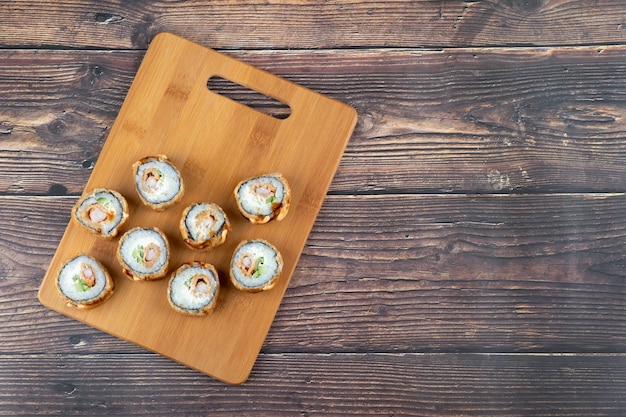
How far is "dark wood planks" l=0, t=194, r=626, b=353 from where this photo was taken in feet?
5.92

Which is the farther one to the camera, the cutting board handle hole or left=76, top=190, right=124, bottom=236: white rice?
the cutting board handle hole

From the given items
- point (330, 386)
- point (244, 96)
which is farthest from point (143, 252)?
point (330, 386)

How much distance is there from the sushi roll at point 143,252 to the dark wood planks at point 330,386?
30 cm

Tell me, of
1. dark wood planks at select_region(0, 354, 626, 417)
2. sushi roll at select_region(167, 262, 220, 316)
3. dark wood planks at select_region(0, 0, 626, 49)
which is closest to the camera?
sushi roll at select_region(167, 262, 220, 316)

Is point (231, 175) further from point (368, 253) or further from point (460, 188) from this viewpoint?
point (460, 188)

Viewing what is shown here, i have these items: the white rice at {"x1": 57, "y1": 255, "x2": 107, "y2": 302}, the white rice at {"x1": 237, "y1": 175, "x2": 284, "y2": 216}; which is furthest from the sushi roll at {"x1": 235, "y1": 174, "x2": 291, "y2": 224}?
the white rice at {"x1": 57, "y1": 255, "x2": 107, "y2": 302}

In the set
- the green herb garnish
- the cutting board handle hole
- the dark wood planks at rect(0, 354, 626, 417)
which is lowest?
the dark wood planks at rect(0, 354, 626, 417)

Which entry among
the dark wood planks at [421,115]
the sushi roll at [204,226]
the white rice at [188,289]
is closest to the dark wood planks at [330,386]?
the white rice at [188,289]

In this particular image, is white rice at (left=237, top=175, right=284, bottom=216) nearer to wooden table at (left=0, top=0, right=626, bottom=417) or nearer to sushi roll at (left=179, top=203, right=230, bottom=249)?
sushi roll at (left=179, top=203, right=230, bottom=249)

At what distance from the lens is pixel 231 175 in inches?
68.7

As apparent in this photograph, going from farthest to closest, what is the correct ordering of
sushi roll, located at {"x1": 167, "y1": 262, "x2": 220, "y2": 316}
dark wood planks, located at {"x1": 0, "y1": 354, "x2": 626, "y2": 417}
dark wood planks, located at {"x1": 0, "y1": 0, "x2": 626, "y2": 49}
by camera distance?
dark wood planks, located at {"x1": 0, "y1": 0, "x2": 626, "y2": 49} < dark wood planks, located at {"x1": 0, "y1": 354, "x2": 626, "y2": 417} < sushi roll, located at {"x1": 167, "y1": 262, "x2": 220, "y2": 316}

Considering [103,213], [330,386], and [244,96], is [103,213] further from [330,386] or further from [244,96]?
[330,386]

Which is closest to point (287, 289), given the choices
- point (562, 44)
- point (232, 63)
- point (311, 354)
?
point (311, 354)

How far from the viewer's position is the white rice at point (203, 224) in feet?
5.48
